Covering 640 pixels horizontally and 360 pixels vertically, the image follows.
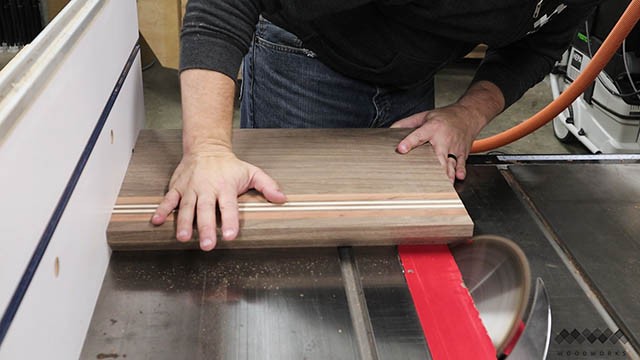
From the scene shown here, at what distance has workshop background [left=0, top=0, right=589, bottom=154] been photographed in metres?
2.58

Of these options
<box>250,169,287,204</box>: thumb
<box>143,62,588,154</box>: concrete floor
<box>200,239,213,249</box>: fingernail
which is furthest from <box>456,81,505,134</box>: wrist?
<box>143,62,588,154</box>: concrete floor

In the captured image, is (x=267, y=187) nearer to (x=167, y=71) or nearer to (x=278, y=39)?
(x=278, y=39)

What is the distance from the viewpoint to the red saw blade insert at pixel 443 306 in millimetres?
752

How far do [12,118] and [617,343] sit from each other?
28.7 inches

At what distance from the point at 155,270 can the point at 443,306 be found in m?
0.38

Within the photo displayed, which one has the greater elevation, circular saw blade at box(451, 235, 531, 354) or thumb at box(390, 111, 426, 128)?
thumb at box(390, 111, 426, 128)

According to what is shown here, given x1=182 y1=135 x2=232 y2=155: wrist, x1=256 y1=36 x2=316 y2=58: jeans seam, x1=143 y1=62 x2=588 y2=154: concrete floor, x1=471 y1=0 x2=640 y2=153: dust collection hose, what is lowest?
x1=143 y1=62 x2=588 y2=154: concrete floor

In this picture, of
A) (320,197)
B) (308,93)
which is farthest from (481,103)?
(320,197)

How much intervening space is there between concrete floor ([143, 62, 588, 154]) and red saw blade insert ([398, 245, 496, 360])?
6.59 feet

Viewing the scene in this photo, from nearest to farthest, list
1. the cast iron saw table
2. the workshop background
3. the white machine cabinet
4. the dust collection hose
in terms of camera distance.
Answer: the white machine cabinet < the cast iron saw table < the dust collection hose < the workshop background

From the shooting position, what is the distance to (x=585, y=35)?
2.53m

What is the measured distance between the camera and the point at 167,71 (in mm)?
3594

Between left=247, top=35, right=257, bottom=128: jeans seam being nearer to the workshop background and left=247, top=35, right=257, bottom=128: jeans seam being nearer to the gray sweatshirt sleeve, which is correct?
the gray sweatshirt sleeve

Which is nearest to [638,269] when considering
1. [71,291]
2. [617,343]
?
[617,343]
